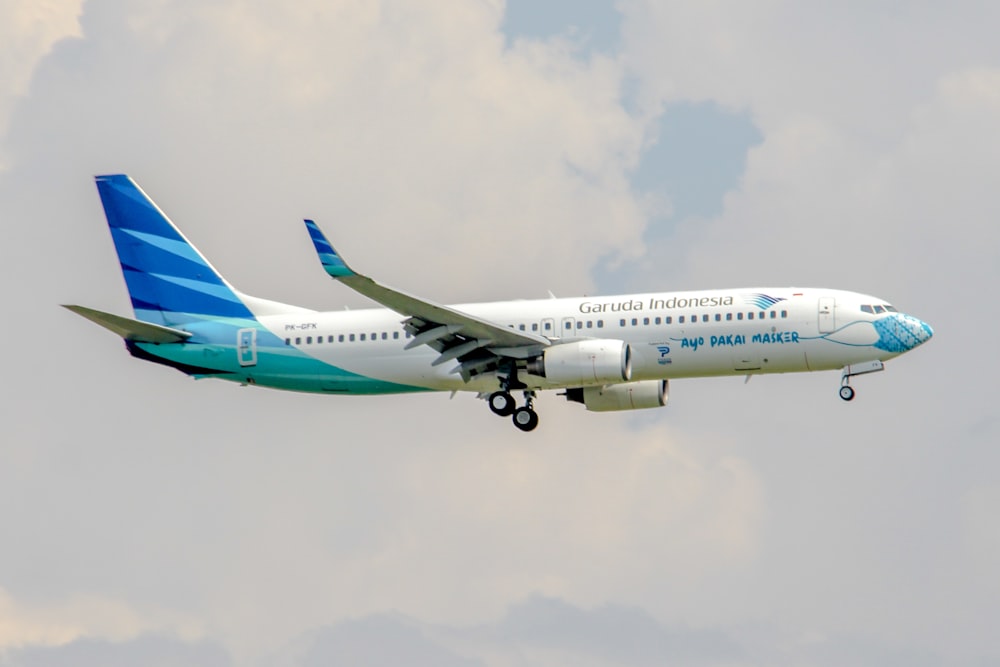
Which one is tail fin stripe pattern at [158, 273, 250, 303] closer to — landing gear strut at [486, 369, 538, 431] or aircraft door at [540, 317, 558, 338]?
landing gear strut at [486, 369, 538, 431]

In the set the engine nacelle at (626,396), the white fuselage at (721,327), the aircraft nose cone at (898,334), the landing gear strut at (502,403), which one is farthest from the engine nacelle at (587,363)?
the aircraft nose cone at (898,334)

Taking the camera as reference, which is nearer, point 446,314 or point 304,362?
point 446,314

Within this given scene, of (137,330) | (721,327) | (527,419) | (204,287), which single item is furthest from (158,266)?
(721,327)

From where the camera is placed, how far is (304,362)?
2576 inches

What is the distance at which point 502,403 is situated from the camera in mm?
64125

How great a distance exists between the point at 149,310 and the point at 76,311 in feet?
29.1

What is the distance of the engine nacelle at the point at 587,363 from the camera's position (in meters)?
60.4

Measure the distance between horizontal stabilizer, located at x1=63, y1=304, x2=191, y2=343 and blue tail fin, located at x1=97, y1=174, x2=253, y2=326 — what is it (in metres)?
1.71

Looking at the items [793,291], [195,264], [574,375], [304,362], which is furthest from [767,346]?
[195,264]

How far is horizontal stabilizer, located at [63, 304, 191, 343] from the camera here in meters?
63.2

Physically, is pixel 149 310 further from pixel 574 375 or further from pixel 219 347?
pixel 574 375

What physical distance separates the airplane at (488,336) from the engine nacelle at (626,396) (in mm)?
53

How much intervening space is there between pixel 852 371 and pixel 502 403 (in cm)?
1255

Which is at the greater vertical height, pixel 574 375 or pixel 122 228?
pixel 122 228
